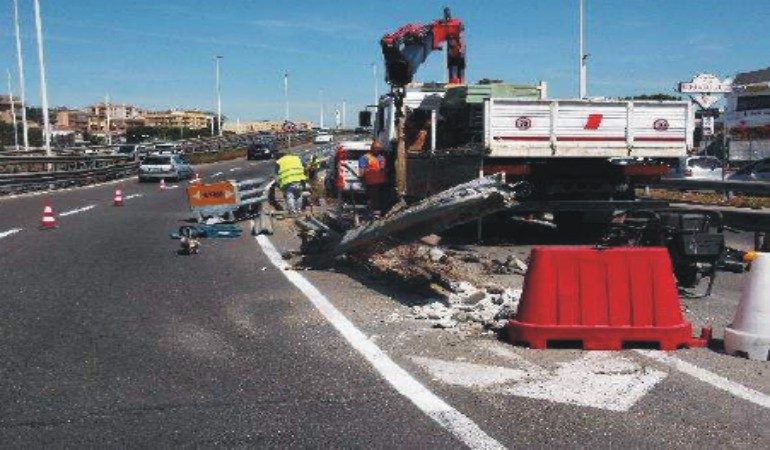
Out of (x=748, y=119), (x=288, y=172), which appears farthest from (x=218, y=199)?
(x=748, y=119)

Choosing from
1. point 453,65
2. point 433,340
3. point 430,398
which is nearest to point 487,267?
point 433,340

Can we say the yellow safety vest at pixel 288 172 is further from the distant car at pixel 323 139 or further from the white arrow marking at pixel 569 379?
the distant car at pixel 323 139

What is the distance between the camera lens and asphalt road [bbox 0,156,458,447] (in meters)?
4.51

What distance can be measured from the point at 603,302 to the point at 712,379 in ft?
3.48

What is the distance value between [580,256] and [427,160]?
27.4 feet

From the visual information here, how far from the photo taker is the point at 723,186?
17.6 metres

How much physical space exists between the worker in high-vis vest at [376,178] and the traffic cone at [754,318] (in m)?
9.87

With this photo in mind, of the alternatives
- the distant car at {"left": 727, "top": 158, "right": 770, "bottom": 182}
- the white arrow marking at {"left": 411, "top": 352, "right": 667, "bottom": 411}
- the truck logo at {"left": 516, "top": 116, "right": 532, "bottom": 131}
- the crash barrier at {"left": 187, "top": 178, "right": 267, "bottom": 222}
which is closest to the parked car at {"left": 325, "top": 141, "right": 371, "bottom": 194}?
the crash barrier at {"left": 187, "top": 178, "right": 267, "bottom": 222}

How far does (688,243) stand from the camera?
8555 millimetres

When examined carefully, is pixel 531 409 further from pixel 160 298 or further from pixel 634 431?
pixel 160 298

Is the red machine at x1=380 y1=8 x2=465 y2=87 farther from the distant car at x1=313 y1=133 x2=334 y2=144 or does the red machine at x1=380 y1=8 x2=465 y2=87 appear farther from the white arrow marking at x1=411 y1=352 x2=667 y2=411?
the distant car at x1=313 y1=133 x2=334 y2=144

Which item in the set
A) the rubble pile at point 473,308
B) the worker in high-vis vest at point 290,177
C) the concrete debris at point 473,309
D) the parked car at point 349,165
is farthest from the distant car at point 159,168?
the concrete debris at point 473,309

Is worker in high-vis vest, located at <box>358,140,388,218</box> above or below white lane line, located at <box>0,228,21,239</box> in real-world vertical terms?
above

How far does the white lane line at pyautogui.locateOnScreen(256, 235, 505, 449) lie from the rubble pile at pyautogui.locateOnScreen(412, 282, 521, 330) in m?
0.74
